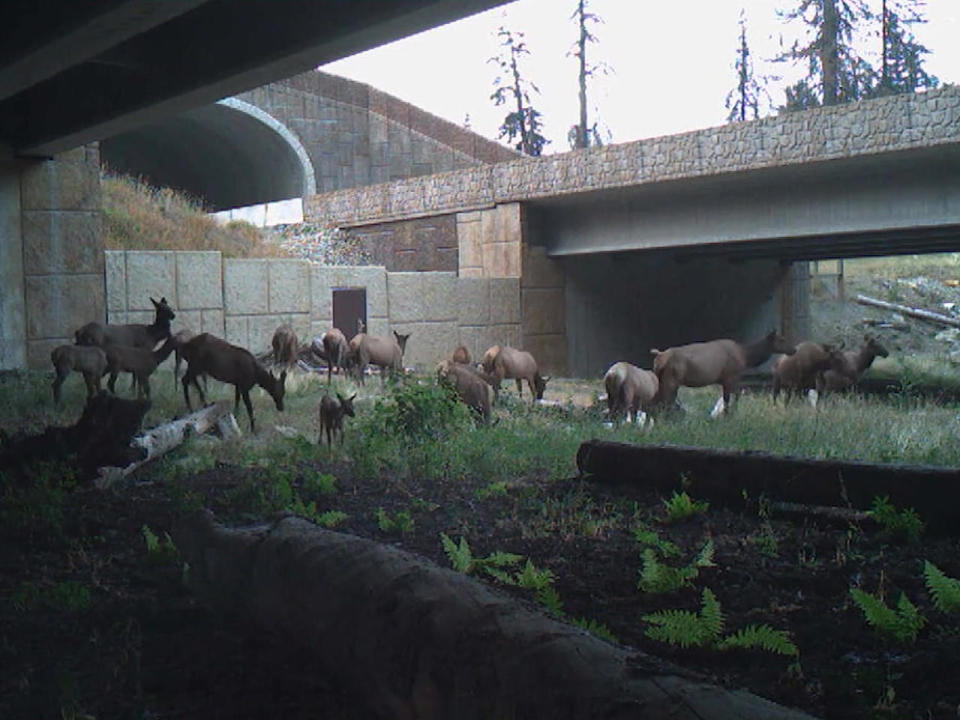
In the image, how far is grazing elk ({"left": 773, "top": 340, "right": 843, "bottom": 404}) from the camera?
1814cm

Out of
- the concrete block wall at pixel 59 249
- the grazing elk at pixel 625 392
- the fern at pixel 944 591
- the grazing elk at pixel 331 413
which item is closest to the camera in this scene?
the fern at pixel 944 591

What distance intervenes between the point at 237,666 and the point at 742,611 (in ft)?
8.38

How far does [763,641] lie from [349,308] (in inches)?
801

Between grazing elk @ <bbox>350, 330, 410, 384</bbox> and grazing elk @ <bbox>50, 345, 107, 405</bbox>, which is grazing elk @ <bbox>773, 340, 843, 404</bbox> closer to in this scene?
grazing elk @ <bbox>350, 330, 410, 384</bbox>

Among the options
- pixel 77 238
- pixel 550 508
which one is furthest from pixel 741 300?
pixel 550 508

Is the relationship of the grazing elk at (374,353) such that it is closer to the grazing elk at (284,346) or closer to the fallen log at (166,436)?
the grazing elk at (284,346)

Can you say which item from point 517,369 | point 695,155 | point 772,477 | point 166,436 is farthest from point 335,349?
point 772,477

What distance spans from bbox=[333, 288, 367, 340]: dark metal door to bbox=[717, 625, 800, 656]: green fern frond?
19.8 meters

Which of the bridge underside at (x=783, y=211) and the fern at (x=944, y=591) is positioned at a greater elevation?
the bridge underside at (x=783, y=211)

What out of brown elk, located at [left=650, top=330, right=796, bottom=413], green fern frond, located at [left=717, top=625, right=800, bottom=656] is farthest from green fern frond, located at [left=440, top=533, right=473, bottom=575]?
brown elk, located at [left=650, top=330, right=796, bottom=413]

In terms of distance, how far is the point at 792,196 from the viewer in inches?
846

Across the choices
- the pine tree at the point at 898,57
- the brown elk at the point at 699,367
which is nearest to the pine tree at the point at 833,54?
the pine tree at the point at 898,57

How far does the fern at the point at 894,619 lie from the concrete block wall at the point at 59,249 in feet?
53.5

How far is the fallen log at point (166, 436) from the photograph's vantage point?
31.3ft
